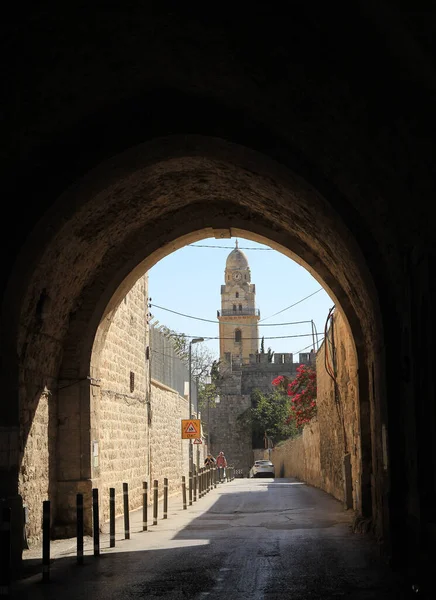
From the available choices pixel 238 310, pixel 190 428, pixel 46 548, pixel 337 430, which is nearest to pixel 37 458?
pixel 46 548

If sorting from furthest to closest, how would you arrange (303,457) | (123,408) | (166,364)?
(303,457), (166,364), (123,408)

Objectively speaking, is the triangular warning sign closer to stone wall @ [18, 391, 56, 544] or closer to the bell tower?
stone wall @ [18, 391, 56, 544]

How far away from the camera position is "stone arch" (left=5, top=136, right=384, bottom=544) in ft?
34.2

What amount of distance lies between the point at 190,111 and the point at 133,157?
0.88 metres

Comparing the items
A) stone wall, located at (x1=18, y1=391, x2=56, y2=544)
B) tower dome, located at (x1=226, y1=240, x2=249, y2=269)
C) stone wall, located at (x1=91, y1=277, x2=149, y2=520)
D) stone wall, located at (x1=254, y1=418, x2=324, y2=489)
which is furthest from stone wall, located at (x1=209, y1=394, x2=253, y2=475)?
stone wall, located at (x1=18, y1=391, x2=56, y2=544)

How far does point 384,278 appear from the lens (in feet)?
32.4

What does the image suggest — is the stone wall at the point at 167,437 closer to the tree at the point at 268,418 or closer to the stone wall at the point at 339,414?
the stone wall at the point at 339,414

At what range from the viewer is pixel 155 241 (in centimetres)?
1399

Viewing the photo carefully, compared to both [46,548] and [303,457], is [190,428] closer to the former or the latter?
[303,457]

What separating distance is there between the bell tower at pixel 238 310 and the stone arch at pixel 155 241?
75485 mm

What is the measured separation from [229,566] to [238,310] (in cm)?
8326

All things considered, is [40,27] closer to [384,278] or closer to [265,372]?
[384,278]

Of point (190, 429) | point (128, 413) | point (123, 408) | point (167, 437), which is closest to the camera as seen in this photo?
point (123, 408)

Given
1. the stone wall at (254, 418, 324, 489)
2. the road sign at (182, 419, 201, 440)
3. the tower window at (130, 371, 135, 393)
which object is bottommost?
the stone wall at (254, 418, 324, 489)
